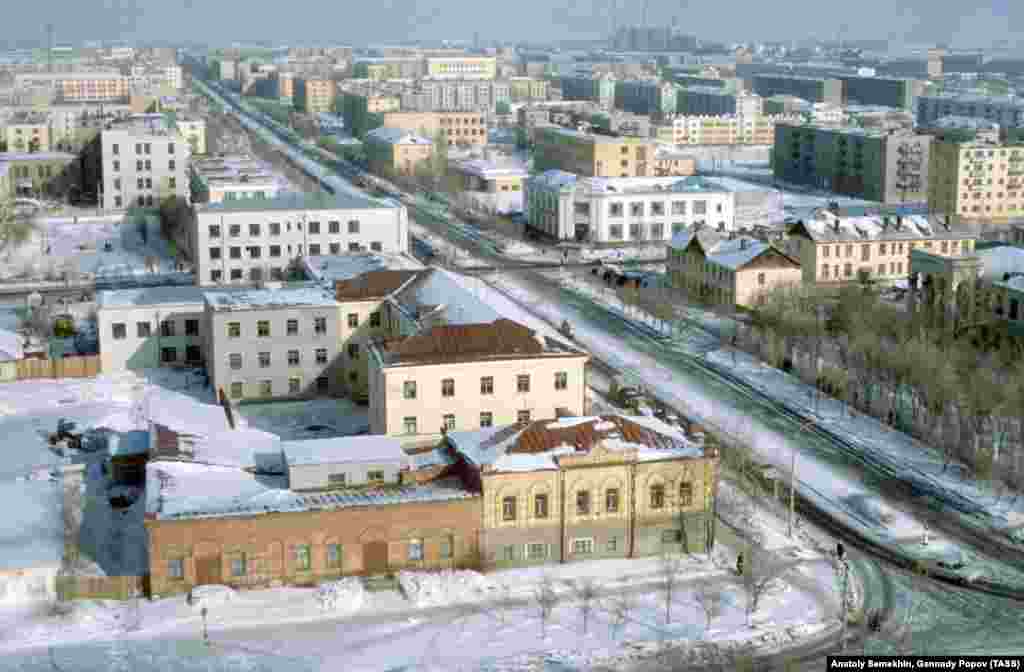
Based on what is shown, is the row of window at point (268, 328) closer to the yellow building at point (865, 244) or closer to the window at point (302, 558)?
the window at point (302, 558)

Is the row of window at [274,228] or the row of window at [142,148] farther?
the row of window at [142,148]

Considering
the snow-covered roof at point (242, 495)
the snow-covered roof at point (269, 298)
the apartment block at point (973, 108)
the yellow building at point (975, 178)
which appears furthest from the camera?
the apartment block at point (973, 108)

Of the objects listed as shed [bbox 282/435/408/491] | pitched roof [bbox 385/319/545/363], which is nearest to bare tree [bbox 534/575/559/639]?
shed [bbox 282/435/408/491]

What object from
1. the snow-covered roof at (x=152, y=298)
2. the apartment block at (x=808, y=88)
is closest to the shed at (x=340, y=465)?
the snow-covered roof at (x=152, y=298)

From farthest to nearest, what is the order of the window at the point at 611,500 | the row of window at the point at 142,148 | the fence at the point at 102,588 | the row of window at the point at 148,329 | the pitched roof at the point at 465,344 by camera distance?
the row of window at the point at 142,148
the row of window at the point at 148,329
the pitched roof at the point at 465,344
the window at the point at 611,500
the fence at the point at 102,588

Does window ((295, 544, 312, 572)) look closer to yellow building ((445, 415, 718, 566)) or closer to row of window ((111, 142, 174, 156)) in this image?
yellow building ((445, 415, 718, 566))

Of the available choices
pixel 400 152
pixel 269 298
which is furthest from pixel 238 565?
pixel 400 152

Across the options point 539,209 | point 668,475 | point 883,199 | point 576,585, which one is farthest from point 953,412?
point 883,199
